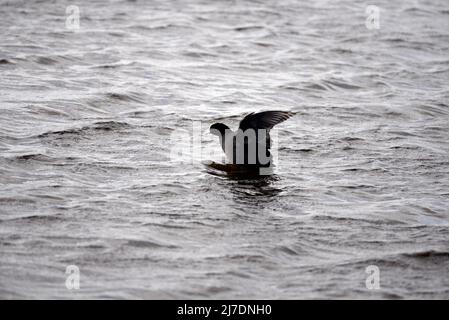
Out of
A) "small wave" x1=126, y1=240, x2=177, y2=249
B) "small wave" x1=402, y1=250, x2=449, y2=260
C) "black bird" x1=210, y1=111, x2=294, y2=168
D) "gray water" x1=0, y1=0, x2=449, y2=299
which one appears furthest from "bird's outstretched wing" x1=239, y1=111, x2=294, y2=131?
"small wave" x1=402, y1=250, x2=449, y2=260

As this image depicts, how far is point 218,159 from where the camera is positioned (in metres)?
8.20

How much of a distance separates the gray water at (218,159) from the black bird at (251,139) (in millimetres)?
269

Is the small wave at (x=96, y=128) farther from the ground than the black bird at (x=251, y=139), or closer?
farther from the ground

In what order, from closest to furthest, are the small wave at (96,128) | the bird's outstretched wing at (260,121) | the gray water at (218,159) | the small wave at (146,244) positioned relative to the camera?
the gray water at (218,159), the small wave at (146,244), the bird's outstretched wing at (260,121), the small wave at (96,128)

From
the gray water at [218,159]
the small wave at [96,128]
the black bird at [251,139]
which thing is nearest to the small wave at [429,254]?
the gray water at [218,159]

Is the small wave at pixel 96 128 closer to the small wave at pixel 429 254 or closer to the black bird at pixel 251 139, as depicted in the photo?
the black bird at pixel 251 139

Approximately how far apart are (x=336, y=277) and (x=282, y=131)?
3796 mm

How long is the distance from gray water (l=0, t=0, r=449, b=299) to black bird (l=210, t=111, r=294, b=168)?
27 centimetres

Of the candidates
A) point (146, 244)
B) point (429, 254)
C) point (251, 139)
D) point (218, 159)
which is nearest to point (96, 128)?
point (218, 159)

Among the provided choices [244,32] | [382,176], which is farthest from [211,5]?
[382,176]

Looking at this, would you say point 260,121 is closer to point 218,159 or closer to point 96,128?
point 218,159

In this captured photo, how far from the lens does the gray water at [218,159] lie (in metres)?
5.60

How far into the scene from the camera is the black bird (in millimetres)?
7535

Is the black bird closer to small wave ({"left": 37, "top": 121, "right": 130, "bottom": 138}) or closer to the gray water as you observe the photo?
the gray water
